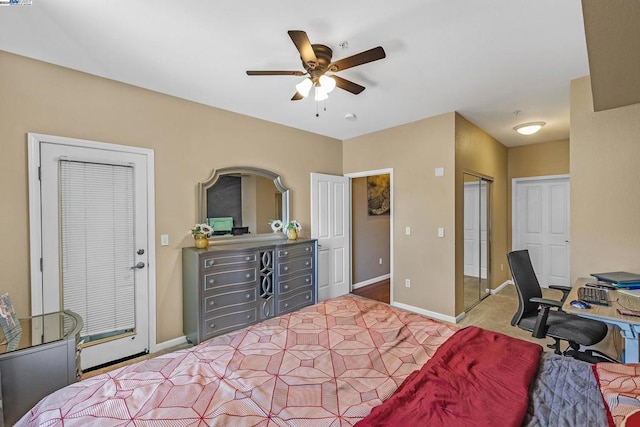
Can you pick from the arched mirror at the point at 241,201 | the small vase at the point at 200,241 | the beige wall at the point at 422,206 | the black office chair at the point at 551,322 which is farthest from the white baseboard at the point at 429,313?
the small vase at the point at 200,241

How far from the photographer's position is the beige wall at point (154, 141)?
2205 millimetres

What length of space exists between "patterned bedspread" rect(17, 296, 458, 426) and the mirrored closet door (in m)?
3.24

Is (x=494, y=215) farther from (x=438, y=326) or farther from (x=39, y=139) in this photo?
(x=39, y=139)

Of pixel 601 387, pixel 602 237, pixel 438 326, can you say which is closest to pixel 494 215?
pixel 602 237

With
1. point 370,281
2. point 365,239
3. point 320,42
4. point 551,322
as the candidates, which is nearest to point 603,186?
point 551,322

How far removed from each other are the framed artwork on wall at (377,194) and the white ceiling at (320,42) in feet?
7.61

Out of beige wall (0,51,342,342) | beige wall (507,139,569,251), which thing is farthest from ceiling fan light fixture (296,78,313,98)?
beige wall (507,139,569,251)

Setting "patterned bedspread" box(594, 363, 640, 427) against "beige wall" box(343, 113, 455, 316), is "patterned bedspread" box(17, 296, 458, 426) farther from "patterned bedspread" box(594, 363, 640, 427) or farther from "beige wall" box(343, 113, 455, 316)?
"beige wall" box(343, 113, 455, 316)

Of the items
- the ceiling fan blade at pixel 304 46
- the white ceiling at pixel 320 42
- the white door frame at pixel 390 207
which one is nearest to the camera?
the ceiling fan blade at pixel 304 46

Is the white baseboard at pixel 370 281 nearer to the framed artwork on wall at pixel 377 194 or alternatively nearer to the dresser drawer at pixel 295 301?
the framed artwork on wall at pixel 377 194

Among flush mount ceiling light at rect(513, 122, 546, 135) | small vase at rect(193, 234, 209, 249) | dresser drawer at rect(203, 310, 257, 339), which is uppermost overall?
flush mount ceiling light at rect(513, 122, 546, 135)

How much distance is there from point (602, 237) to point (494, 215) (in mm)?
2323

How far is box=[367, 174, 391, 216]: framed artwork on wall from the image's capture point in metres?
5.49

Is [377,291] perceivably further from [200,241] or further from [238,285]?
[200,241]
